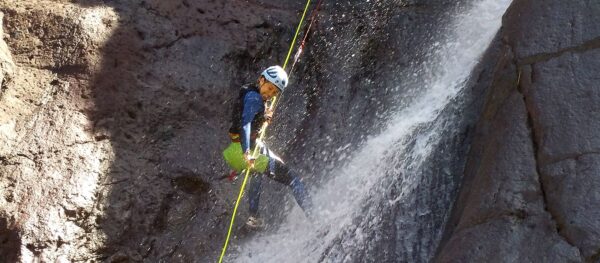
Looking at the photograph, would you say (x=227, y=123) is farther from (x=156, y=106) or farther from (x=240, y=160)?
(x=240, y=160)

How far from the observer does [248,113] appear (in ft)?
22.4

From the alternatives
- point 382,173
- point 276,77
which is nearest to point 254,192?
point 276,77

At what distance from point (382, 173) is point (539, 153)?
221cm

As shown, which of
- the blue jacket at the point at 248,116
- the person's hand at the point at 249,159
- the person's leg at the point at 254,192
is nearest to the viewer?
the person's hand at the point at 249,159

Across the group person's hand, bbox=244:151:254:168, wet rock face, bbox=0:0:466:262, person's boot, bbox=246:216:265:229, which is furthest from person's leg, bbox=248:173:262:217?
person's hand, bbox=244:151:254:168

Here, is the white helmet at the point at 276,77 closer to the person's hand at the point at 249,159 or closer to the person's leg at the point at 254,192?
the person's hand at the point at 249,159

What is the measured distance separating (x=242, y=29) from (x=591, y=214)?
17.1 feet

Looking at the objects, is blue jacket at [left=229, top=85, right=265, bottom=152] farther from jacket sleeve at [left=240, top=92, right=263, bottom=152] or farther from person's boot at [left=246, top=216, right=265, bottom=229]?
person's boot at [left=246, top=216, right=265, bottom=229]

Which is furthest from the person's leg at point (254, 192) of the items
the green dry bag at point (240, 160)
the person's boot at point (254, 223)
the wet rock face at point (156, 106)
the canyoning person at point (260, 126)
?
the wet rock face at point (156, 106)

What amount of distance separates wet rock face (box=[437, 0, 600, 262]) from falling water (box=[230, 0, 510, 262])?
85 centimetres

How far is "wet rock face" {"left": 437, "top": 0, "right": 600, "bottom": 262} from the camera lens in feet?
Answer: 16.7

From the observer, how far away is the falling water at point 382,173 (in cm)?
698

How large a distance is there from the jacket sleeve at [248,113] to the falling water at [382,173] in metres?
1.32

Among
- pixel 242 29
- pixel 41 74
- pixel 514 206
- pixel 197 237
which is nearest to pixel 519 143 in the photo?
pixel 514 206
